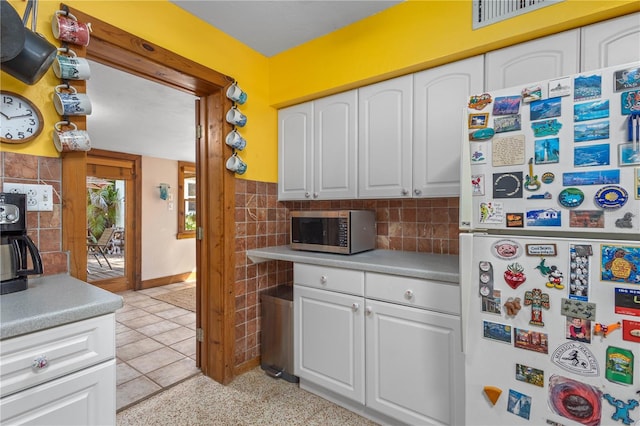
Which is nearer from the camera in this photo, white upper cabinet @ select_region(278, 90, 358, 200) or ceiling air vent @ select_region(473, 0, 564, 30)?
ceiling air vent @ select_region(473, 0, 564, 30)

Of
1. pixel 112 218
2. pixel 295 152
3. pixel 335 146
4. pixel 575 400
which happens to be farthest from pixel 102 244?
pixel 575 400

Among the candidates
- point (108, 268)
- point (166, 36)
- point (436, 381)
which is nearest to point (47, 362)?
point (436, 381)

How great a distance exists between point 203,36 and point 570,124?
6.75 feet

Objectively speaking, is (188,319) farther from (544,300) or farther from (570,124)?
(570,124)

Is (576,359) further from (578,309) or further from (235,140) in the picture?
(235,140)

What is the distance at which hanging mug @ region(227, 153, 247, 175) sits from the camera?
2074 millimetres

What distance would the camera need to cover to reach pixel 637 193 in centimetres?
93

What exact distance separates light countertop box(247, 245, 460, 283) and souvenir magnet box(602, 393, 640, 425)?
1.96ft

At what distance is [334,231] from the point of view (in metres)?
1.97

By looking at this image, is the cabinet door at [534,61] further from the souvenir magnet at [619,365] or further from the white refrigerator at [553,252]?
the souvenir magnet at [619,365]

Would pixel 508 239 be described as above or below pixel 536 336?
above

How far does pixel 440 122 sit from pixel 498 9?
1.91 feet

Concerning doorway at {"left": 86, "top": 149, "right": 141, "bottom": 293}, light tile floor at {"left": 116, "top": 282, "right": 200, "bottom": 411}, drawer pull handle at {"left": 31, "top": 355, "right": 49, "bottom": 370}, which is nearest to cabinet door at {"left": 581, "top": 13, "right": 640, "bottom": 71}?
drawer pull handle at {"left": 31, "top": 355, "right": 49, "bottom": 370}

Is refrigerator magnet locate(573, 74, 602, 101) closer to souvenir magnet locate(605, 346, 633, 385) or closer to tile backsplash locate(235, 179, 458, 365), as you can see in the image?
souvenir magnet locate(605, 346, 633, 385)
